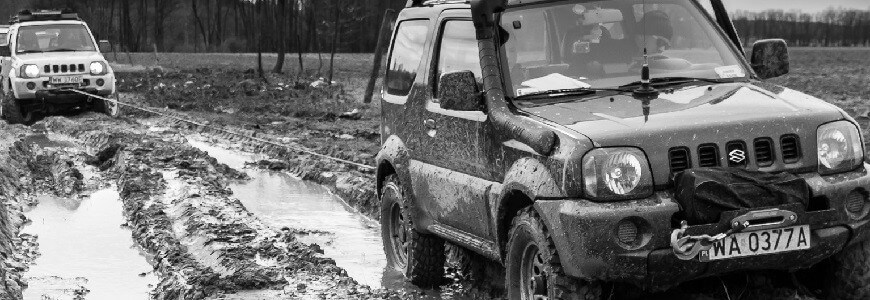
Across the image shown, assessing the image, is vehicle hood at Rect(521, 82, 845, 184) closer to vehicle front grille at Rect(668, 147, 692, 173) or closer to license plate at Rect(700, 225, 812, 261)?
vehicle front grille at Rect(668, 147, 692, 173)

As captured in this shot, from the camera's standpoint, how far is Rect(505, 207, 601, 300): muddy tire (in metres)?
6.05

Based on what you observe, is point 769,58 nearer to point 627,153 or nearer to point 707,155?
point 707,155

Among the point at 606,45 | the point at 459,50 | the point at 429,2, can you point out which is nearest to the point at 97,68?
the point at 429,2

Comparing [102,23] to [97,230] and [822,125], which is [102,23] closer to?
[97,230]

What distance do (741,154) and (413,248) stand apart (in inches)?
111

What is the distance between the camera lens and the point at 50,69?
2273 centimetres

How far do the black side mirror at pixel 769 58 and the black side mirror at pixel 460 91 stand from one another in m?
1.58

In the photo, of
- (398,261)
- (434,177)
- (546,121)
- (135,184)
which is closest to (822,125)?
(546,121)

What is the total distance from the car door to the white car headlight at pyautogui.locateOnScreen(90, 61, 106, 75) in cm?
1600

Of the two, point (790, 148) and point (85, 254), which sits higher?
point (790, 148)

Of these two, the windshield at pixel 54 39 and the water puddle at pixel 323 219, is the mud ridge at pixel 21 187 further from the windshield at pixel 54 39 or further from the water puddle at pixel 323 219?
the windshield at pixel 54 39

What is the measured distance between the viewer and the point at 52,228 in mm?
11914

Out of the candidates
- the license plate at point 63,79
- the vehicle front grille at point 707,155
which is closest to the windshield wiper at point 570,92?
the vehicle front grille at point 707,155

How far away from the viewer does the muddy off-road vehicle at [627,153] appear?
5801mm
